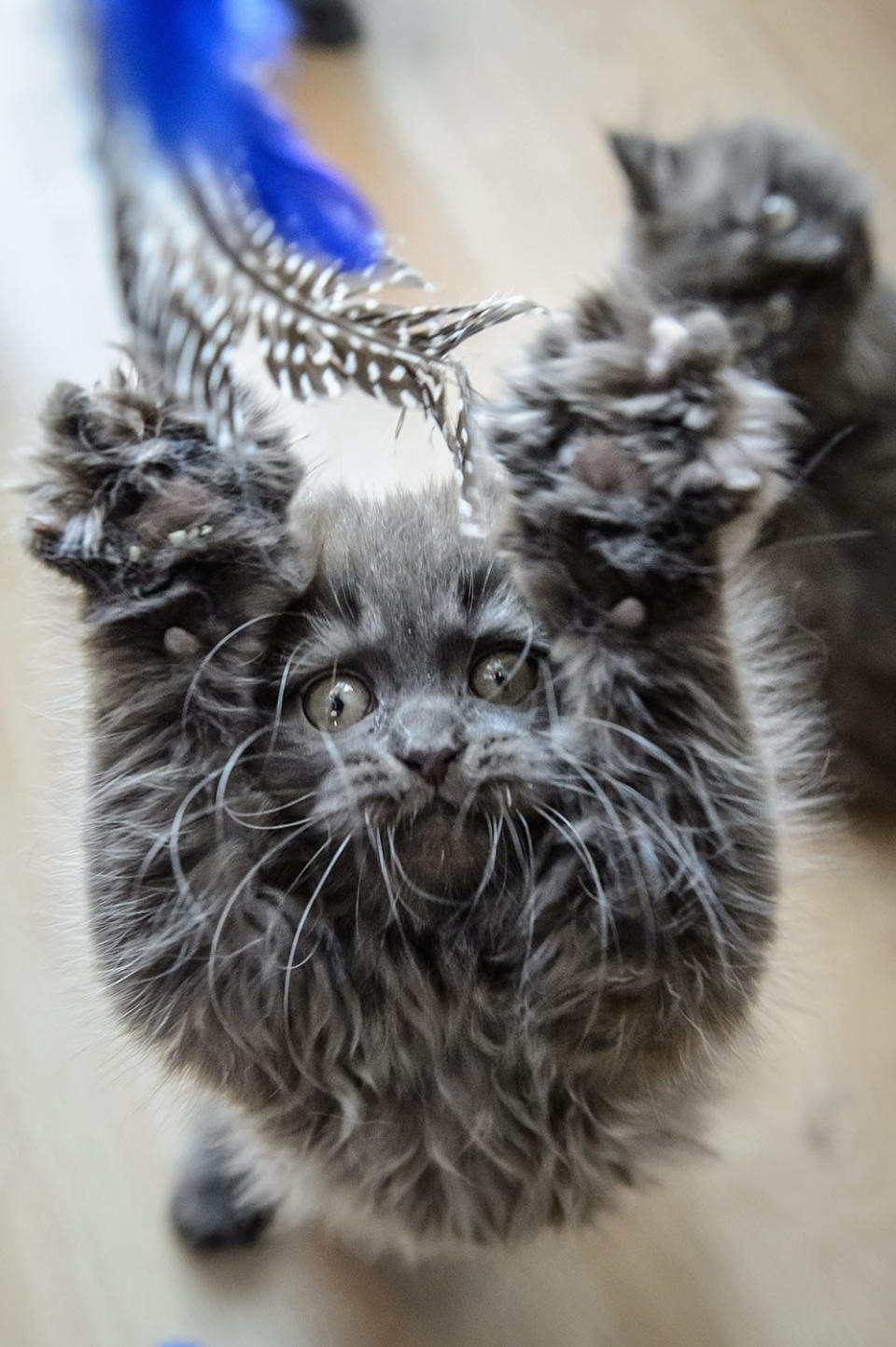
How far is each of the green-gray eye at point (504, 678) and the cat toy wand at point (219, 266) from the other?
4.8 inches

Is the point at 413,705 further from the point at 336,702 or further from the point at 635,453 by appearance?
the point at 635,453

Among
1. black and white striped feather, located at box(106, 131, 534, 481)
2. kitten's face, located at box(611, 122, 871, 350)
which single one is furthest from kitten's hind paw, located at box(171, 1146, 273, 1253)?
kitten's face, located at box(611, 122, 871, 350)

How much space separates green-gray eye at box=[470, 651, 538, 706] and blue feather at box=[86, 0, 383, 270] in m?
0.33

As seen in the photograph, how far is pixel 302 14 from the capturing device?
5.16 ft

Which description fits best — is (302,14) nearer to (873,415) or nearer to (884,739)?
(873,415)

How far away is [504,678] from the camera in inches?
30.5

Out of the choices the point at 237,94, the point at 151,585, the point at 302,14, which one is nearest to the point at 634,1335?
the point at 151,585

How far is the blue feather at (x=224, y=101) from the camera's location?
26.2 inches

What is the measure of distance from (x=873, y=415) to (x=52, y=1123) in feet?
4.05

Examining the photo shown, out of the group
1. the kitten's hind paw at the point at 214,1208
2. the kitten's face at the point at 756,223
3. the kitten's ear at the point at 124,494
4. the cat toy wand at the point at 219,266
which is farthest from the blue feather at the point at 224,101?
the kitten's hind paw at the point at 214,1208

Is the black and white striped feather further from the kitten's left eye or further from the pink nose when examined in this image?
the kitten's left eye

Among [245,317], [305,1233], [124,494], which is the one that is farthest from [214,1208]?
[245,317]

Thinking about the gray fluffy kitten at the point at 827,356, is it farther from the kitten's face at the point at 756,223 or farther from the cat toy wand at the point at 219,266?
the cat toy wand at the point at 219,266

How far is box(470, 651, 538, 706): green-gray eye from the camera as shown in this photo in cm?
77
